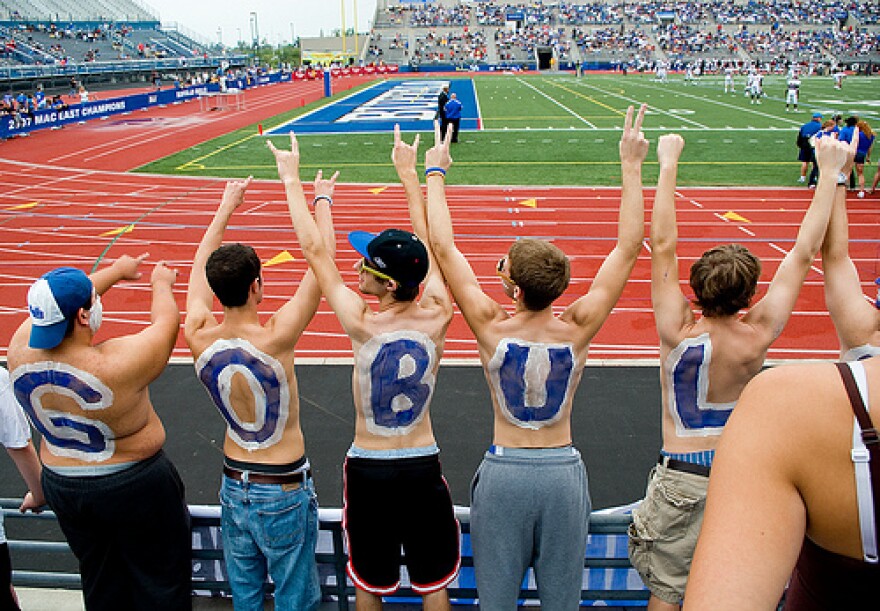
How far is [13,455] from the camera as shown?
→ 3.39 meters

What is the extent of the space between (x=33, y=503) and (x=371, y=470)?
1860 mm

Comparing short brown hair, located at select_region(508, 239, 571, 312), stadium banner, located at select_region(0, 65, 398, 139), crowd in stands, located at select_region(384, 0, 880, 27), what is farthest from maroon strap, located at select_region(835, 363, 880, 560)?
crowd in stands, located at select_region(384, 0, 880, 27)

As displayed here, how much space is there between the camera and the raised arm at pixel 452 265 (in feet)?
10.1

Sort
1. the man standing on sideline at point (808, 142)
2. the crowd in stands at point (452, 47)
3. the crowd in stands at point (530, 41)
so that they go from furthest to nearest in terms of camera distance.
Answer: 1. the crowd in stands at point (452, 47)
2. the crowd in stands at point (530, 41)
3. the man standing on sideline at point (808, 142)

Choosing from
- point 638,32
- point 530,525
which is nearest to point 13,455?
point 530,525

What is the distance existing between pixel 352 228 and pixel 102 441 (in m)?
11.2

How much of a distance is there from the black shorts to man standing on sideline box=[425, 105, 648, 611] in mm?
173

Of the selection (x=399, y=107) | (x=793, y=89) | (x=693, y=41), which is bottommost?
(x=399, y=107)

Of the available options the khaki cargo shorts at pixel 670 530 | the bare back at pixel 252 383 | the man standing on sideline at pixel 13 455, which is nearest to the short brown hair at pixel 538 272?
the khaki cargo shorts at pixel 670 530

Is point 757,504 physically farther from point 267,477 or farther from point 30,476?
point 30,476

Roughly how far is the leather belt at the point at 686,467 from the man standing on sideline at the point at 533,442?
1.54ft

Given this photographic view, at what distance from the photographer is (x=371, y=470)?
3.03m

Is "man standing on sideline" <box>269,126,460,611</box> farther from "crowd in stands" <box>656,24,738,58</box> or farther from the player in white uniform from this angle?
"crowd in stands" <box>656,24,738,58</box>

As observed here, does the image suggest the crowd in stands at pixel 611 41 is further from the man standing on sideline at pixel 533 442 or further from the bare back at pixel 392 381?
the bare back at pixel 392 381
